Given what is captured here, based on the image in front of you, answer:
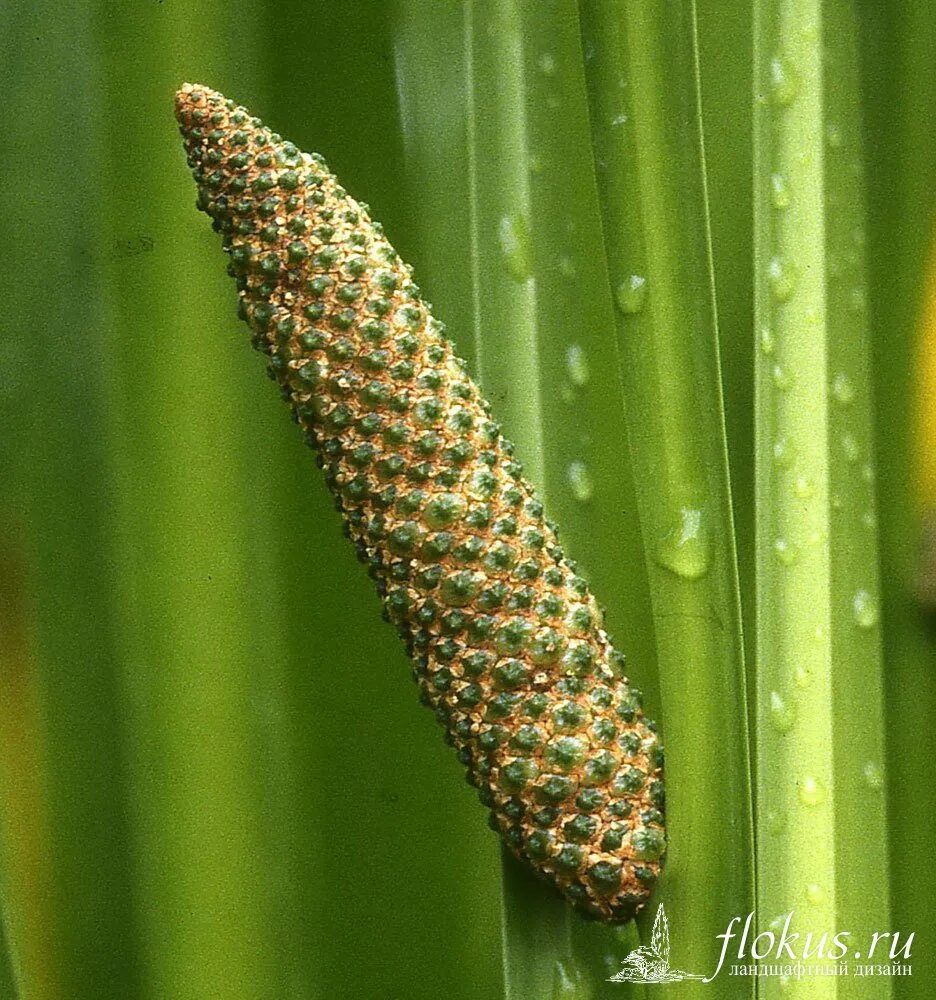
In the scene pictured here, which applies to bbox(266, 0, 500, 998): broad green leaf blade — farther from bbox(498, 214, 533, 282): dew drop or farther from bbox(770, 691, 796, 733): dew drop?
bbox(770, 691, 796, 733): dew drop

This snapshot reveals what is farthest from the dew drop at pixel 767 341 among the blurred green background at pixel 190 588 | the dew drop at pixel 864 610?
the blurred green background at pixel 190 588

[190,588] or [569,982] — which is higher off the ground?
[190,588]

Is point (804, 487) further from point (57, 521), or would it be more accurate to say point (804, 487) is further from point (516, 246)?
point (57, 521)

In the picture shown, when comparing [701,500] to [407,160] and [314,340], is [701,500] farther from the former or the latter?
[407,160]

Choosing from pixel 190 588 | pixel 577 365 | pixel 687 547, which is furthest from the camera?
pixel 190 588

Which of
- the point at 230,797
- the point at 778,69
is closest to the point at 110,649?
the point at 230,797

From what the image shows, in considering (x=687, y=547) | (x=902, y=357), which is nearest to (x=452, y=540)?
(x=687, y=547)

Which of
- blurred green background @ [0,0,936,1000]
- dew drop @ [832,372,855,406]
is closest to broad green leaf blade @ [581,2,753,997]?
dew drop @ [832,372,855,406]
